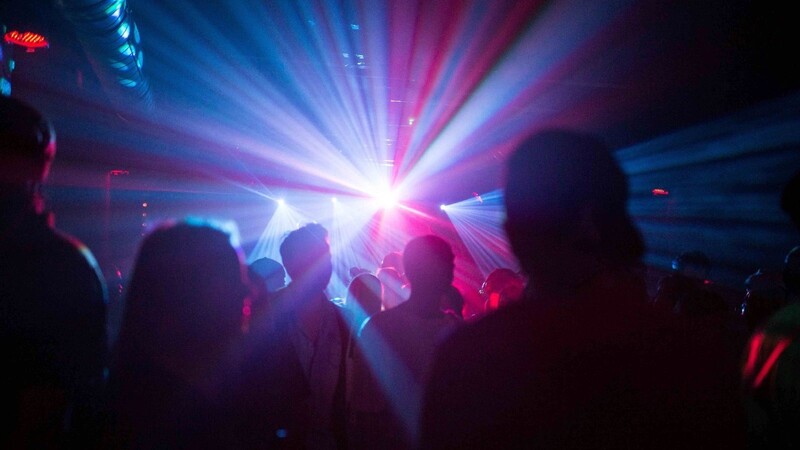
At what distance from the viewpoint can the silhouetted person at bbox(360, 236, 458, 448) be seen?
8.52ft

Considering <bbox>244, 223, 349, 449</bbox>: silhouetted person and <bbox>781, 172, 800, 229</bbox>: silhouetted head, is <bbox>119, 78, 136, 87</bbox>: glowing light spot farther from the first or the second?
<bbox>781, 172, 800, 229</bbox>: silhouetted head

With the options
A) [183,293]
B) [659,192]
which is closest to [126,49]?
[183,293]

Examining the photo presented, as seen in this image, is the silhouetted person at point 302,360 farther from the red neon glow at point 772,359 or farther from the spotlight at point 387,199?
the spotlight at point 387,199

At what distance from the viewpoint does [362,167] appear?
14266 mm

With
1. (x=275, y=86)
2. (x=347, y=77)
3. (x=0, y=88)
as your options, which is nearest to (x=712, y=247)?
(x=347, y=77)

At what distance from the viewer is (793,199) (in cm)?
178

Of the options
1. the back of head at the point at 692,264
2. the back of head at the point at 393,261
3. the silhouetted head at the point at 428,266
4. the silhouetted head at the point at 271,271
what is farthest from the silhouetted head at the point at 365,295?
the back of head at the point at 692,264

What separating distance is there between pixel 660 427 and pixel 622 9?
5398mm

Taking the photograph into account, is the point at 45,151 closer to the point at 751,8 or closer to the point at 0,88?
the point at 0,88

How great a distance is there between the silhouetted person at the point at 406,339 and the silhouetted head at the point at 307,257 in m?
0.52

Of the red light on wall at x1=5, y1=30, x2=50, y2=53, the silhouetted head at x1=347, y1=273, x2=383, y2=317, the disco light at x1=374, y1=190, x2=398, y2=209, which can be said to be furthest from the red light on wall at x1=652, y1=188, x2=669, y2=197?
the red light on wall at x1=5, y1=30, x2=50, y2=53

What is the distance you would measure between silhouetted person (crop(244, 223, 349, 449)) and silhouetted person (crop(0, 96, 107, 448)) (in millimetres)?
497

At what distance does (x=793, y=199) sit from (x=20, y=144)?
90.0 inches

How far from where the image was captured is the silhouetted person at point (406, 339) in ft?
8.52
